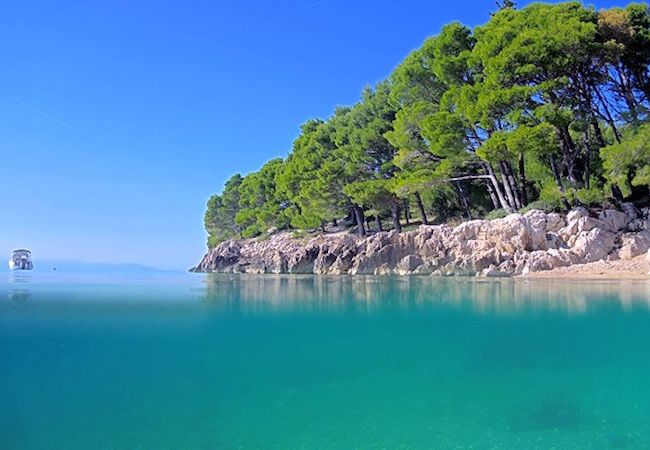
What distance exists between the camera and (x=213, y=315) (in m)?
10.5

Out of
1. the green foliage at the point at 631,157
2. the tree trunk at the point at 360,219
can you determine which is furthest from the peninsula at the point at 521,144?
the tree trunk at the point at 360,219

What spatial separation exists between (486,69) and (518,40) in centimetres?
178

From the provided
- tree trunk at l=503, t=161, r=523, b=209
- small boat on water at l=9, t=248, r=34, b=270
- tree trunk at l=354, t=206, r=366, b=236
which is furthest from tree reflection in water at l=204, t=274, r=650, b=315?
small boat on water at l=9, t=248, r=34, b=270

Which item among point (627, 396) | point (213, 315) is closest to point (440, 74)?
point (213, 315)

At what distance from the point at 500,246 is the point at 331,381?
1940 centimetres

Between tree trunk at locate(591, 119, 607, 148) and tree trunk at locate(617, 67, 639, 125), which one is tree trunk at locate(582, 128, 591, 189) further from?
tree trunk at locate(617, 67, 639, 125)

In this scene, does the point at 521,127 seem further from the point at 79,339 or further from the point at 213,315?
the point at 79,339

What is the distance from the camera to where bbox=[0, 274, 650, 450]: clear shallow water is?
374cm

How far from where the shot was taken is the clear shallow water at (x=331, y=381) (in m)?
3.74

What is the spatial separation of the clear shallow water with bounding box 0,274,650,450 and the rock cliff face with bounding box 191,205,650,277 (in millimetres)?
11771

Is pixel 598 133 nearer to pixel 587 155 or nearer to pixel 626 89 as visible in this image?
pixel 587 155

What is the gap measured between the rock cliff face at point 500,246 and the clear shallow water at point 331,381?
38.6 ft

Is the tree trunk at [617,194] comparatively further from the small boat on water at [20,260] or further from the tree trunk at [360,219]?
the small boat on water at [20,260]

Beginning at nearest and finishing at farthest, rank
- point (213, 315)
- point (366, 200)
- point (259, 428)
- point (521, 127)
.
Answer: point (259, 428) < point (213, 315) < point (521, 127) < point (366, 200)
